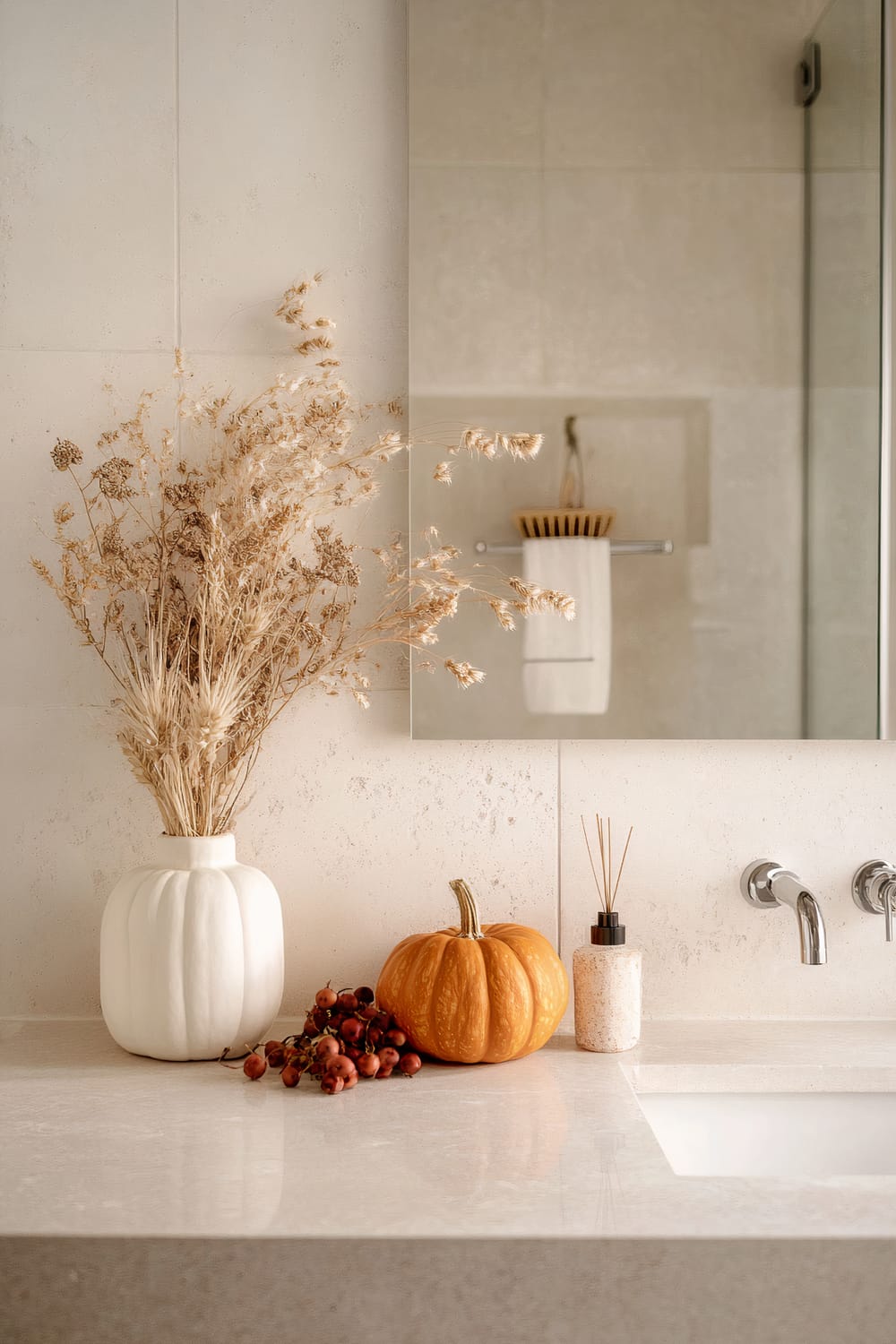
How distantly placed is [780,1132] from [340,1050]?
52 centimetres

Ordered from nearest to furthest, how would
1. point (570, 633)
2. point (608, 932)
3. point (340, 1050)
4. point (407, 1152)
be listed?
point (407, 1152) → point (340, 1050) → point (608, 932) → point (570, 633)

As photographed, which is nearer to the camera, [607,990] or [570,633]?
[607,990]

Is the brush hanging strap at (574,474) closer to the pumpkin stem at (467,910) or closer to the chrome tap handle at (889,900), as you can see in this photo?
the pumpkin stem at (467,910)

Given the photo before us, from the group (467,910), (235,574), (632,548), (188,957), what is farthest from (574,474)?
(188,957)

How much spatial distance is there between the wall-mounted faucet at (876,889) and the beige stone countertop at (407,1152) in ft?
0.52

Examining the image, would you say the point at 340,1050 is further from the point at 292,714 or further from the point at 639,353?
the point at 639,353

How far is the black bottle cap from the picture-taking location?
1.22 m

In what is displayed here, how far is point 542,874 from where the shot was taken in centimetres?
135

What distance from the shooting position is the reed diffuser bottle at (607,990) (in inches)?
47.4

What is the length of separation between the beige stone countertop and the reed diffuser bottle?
0.06 feet

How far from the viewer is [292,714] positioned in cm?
135

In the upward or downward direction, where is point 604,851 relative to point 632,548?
downward

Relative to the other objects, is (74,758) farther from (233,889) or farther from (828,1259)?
(828,1259)

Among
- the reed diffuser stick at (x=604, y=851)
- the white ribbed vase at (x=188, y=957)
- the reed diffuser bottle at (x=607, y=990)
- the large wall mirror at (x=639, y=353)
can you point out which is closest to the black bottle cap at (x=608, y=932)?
the reed diffuser bottle at (x=607, y=990)
